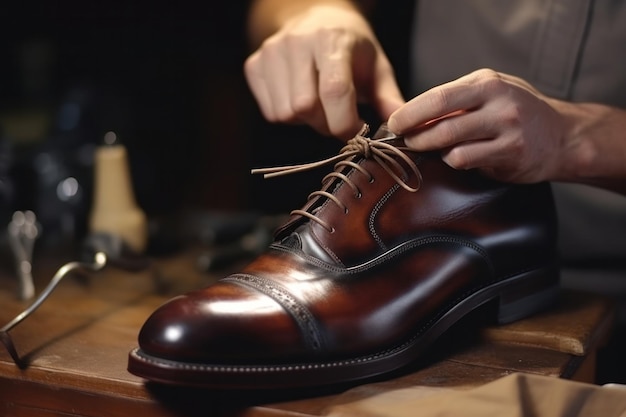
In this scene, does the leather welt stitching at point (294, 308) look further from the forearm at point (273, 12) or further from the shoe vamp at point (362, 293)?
the forearm at point (273, 12)

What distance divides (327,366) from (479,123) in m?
0.26

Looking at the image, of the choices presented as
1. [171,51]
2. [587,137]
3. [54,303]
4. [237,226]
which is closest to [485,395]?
[587,137]

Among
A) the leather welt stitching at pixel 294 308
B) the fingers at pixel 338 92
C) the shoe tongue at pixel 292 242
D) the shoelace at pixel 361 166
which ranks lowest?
the leather welt stitching at pixel 294 308

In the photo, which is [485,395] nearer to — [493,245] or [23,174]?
[493,245]

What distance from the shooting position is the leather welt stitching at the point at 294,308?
0.73 meters

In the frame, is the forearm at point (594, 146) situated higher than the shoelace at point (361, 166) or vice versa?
the shoelace at point (361, 166)

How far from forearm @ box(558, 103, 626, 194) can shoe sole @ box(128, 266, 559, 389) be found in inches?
5.1

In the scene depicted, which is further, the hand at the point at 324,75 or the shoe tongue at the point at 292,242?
the hand at the point at 324,75

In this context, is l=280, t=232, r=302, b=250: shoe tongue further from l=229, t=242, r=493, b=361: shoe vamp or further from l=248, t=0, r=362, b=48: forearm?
l=248, t=0, r=362, b=48: forearm

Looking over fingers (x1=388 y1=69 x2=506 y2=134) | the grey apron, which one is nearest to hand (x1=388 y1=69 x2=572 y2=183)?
fingers (x1=388 y1=69 x2=506 y2=134)

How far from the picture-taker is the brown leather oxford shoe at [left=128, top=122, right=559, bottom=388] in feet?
2.33

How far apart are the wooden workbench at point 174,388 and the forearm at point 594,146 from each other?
141 mm

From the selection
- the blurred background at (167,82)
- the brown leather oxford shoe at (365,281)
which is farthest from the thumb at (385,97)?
the blurred background at (167,82)

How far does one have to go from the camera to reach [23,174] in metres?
1.49
